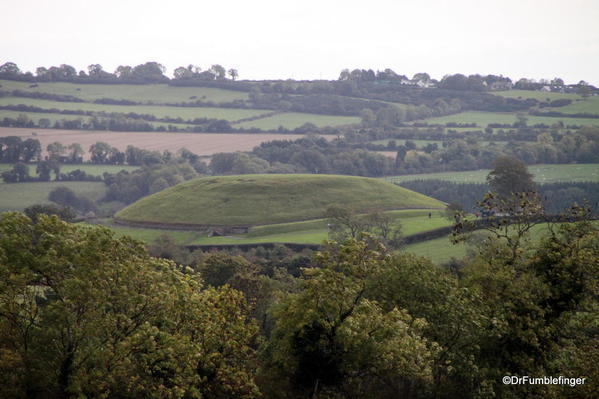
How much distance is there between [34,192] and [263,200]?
214ft

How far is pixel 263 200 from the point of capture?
123 m

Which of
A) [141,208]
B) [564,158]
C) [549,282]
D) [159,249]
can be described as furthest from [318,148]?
[549,282]

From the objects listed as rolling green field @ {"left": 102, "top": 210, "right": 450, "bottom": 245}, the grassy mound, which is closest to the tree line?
rolling green field @ {"left": 102, "top": 210, "right": 450, "bottom": 245}

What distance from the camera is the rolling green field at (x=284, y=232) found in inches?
3949

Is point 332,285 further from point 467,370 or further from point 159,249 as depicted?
point 159,249

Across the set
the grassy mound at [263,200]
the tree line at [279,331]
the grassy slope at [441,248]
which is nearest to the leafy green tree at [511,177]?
the grassy mound at [263,200]

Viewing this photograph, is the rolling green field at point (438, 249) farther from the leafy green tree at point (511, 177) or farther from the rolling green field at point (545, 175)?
the rolling green field at point (545, 175)

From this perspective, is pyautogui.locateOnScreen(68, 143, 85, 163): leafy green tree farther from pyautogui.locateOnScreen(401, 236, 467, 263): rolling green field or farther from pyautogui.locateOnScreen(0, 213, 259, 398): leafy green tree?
pyautogui.locateOnScreen(0, 213, 259, 398): leafy green tree

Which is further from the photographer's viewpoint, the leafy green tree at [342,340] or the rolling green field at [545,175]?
the rolling green field at [545,175]

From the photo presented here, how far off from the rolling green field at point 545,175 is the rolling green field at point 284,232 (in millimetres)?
47327

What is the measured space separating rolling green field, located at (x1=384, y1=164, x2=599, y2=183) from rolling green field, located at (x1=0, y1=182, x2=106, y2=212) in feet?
233

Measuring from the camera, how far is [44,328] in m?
27.4

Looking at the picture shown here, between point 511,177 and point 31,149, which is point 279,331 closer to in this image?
point 511,177

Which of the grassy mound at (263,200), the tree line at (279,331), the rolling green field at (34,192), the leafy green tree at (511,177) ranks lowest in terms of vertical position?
the rolling green field at (34,192)
